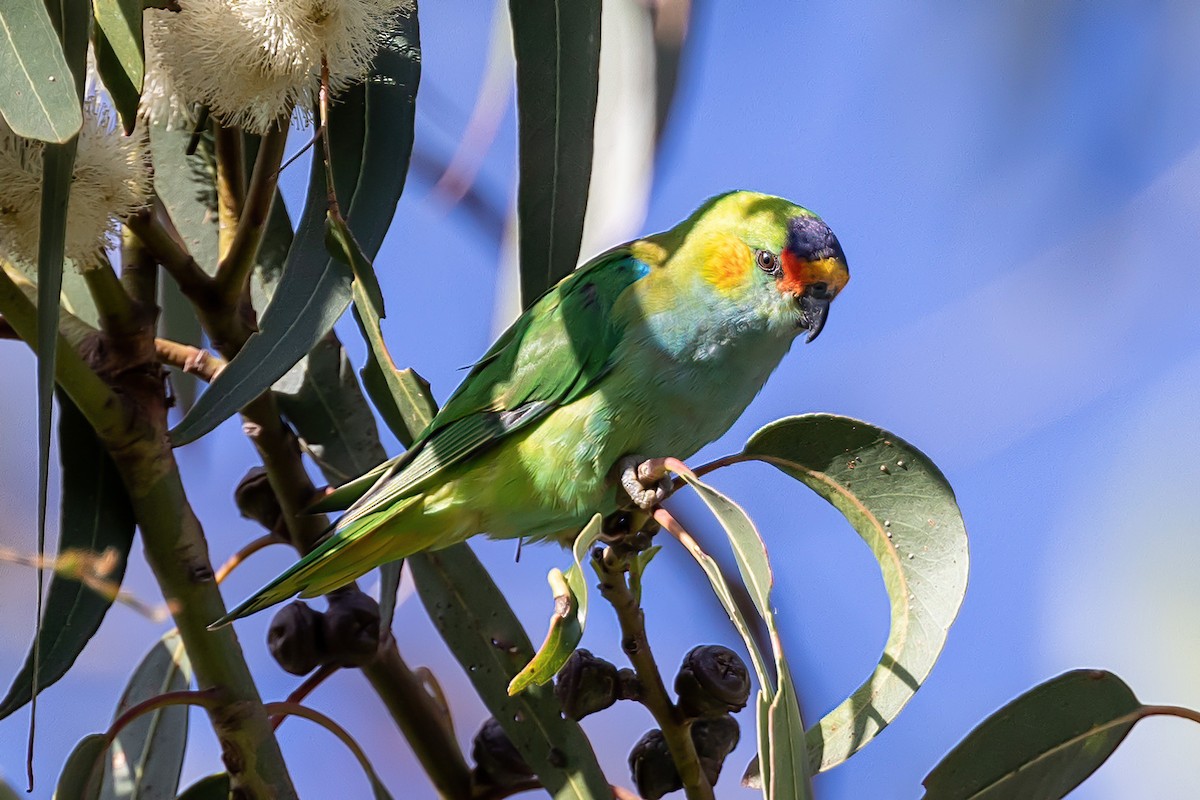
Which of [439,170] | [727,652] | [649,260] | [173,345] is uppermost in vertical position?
[439,170]

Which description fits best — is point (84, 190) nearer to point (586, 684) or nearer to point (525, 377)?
point (525, 377)

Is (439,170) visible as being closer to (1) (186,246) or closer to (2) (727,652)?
(1) (186,246)

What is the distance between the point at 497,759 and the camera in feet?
4.60

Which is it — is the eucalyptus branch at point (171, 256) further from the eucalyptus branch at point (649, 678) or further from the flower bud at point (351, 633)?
the eucalyptus branch at point (649, 678)

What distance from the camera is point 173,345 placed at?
1.40 meters

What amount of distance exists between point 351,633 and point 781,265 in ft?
2.25

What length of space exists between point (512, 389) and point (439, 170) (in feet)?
2.45

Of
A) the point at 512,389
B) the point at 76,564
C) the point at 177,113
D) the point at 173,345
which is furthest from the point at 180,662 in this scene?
the point at 177,113

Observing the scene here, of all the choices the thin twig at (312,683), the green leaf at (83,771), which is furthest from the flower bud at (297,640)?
the green leaf at (83,771)

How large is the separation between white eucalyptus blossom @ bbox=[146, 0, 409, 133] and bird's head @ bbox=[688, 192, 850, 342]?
524 mm

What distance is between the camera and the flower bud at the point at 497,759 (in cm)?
139

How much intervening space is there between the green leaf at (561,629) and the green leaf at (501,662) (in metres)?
0.41

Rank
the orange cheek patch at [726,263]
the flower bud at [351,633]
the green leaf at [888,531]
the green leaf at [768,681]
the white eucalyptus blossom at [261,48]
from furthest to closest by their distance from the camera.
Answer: the orange cheek patch at [726,263] < the flower bud at [351,633] < the white eucalyptus blossom at [261,48] < the green leaf at [888,531] < the green leaf at [768,681]

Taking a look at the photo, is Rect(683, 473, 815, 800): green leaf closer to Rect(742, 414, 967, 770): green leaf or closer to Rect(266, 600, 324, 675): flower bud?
Rect(742, 414, 967, 770): green leaf
